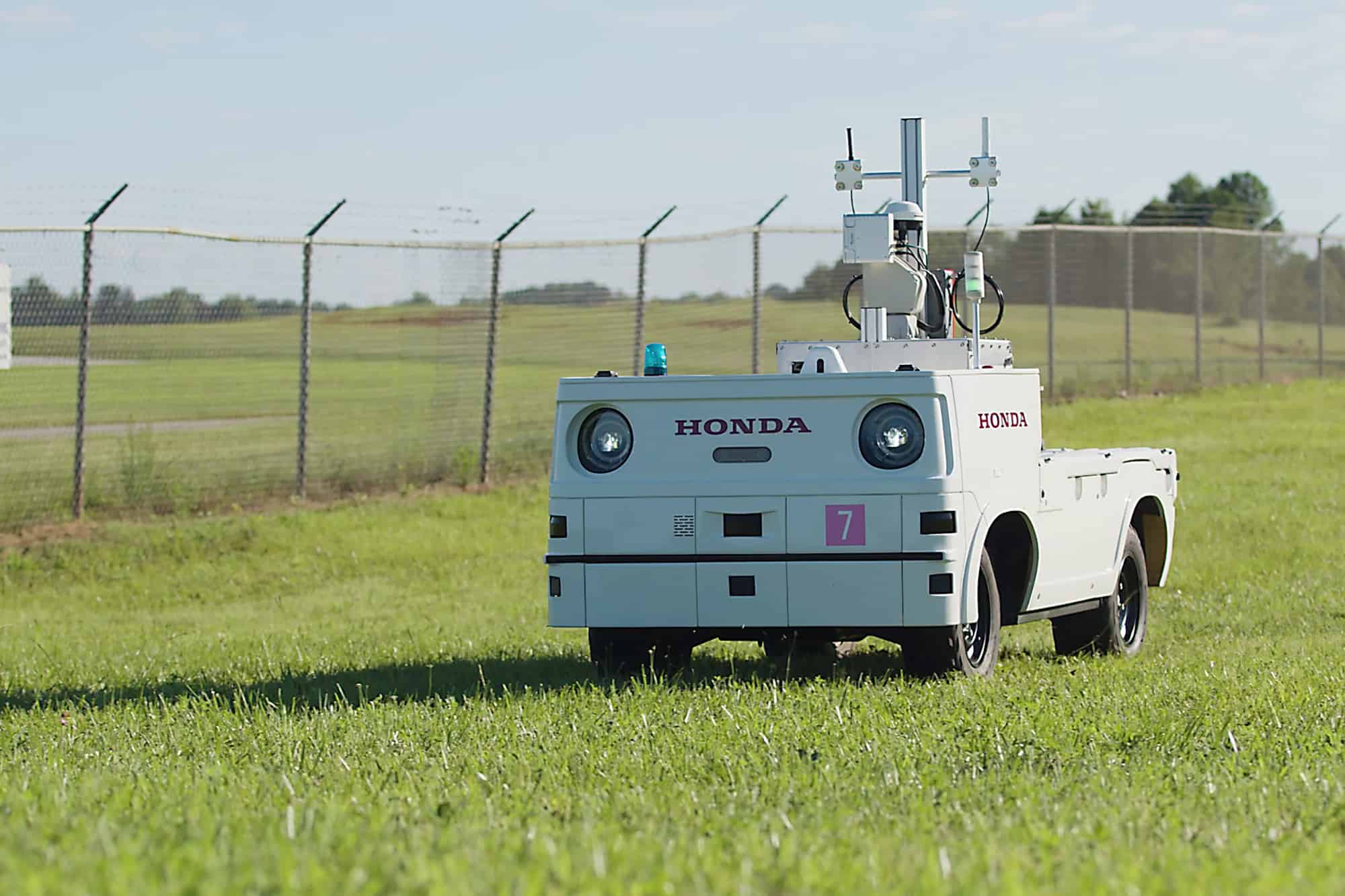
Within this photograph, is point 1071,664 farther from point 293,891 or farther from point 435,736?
point 293,891

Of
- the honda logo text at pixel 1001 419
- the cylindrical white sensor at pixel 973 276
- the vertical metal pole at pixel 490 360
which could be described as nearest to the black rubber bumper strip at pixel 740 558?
the honda logo text at pixel 1001 419

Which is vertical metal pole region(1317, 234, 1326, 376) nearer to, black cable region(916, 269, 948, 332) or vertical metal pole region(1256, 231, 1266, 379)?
vertical metal pole region(1256, 231, 1266, 379)

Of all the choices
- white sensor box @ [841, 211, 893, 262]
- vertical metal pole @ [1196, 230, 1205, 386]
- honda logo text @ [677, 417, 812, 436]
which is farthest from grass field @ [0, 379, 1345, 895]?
vertical metal pole @ [1196, 230, 1205, 386]

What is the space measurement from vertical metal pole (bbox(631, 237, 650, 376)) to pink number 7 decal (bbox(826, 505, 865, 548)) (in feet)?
41.0

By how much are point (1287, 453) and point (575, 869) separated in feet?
61.8

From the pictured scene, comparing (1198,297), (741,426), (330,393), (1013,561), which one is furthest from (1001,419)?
(1198,297)

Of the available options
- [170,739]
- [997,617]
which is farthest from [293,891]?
[997,617]

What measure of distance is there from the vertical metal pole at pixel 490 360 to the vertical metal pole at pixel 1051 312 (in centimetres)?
858

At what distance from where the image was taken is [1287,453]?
21.6m

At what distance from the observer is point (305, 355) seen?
57.7 ft

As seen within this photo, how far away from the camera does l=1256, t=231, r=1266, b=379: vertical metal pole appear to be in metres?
29.7

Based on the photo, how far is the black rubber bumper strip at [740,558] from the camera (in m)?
8.27

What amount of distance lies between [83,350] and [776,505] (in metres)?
8.96

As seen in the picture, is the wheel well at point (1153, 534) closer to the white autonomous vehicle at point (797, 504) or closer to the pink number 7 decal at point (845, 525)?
the white autonomous vehicle at point (797, 504)
